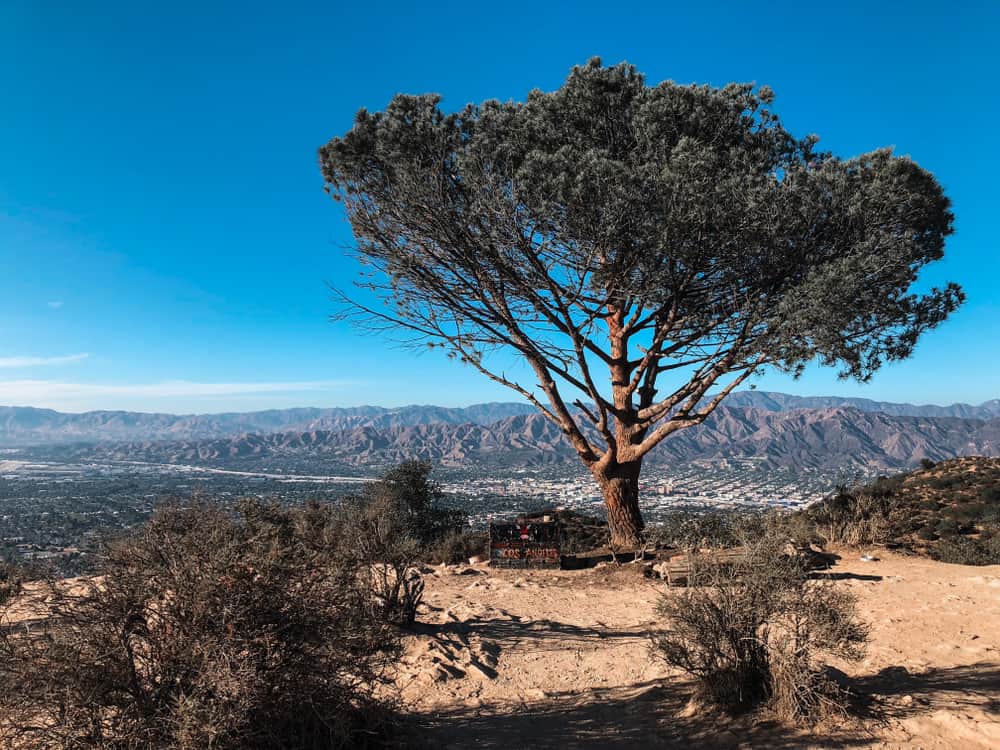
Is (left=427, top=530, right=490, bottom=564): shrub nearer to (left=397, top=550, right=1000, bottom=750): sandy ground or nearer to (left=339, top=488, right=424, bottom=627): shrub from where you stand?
(left=397, top=550, right=1000, bottom=750): sandy ground

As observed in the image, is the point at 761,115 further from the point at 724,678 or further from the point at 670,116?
the point at 724,678

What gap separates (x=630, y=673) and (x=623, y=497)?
20.5ft

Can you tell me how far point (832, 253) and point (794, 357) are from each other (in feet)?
7.57

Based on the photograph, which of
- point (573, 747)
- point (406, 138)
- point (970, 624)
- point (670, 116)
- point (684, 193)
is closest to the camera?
point (573, 747)

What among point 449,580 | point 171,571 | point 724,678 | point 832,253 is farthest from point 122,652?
point 832,253

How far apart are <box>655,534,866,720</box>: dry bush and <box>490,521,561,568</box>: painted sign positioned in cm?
624

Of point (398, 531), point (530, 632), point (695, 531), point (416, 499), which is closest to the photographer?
point (530, 632)

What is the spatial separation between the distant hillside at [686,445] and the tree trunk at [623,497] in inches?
2984

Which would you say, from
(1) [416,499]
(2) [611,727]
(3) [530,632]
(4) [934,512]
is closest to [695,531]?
(3) [530,632]

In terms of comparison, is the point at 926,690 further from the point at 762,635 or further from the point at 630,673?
the point at 630,673

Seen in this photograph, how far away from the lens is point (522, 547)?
11.5m

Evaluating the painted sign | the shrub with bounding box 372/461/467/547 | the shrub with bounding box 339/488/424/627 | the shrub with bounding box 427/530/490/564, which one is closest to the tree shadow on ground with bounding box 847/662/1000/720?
the shrub with bounding box 339/488/424/627

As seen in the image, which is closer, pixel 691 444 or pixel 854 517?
pixel 854 517

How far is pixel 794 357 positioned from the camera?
30.5ft
